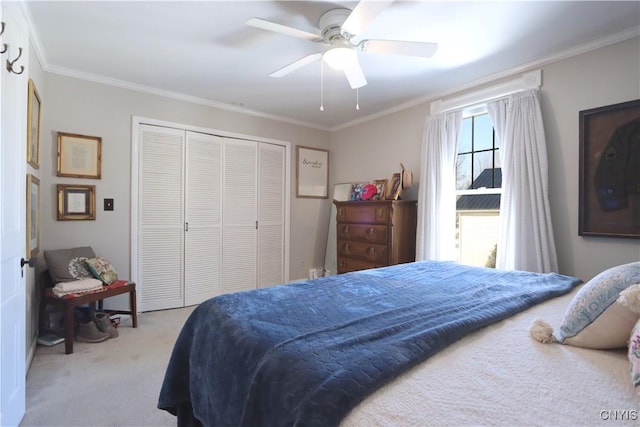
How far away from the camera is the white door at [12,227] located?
1.40 m

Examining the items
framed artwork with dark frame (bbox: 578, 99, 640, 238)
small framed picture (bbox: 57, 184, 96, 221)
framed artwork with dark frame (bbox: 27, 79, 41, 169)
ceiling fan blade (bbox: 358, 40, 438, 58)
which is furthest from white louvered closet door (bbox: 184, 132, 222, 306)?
framed artwork with dark frame (bbox: 578, 99, 640, 238)

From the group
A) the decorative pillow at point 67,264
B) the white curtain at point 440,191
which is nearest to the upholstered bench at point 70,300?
the decorative pillow at point 67,264

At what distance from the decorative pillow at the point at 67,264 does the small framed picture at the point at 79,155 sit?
0.74 meters

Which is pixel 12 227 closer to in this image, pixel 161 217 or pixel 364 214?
pixel 161 217

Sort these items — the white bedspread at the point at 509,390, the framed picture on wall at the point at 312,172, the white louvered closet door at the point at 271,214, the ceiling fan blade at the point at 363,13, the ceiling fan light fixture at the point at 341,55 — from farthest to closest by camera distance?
the framed picture on wall at the point at 312,172
the white louvered closet door at the point at 271,214
the ceiling fan light fixture at the point at 341,55
the ceiling fan blade at the point at 363,13
the white bedspread at the point at 509,390

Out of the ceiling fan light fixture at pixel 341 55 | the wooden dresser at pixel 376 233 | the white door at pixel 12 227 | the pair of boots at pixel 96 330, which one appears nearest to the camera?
the white door at pixel 12 227

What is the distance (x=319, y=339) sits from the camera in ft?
3.22

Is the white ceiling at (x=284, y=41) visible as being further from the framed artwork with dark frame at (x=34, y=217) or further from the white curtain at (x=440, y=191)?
the framed artwork with dark frame at (x=34, y=217)

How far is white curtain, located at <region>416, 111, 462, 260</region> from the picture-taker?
126 inches

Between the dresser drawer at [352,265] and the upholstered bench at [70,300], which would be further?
the dresser drawer at [352,265]

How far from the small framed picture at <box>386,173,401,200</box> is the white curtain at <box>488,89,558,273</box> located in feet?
3.49

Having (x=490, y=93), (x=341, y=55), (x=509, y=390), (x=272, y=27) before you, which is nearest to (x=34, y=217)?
(x=272, y=27)

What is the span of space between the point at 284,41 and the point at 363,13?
0.93 metres

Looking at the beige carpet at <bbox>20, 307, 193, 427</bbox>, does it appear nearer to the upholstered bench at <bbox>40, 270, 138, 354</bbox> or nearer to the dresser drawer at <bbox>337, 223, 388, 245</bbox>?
the upholstered bench at <bbox>40, 270, 138, 354</bbox>
